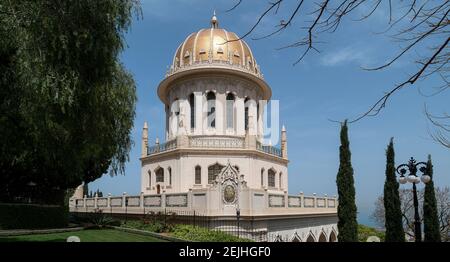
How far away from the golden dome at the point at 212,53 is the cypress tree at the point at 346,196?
16.2m

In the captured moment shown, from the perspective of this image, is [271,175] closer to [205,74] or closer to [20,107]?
[205,74]

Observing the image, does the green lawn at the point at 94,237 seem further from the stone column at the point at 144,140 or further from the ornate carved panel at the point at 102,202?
the stone column at the point at 144,140

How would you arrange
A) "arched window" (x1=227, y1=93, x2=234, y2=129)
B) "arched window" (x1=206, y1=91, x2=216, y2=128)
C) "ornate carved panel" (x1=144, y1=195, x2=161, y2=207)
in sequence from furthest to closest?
"arched window" (x1=227, y1=93, x2=234, y2=129) < "arched window" (x1=206, y1=91, x2=216, y2=128) < "ornate carved panel" (x1=144, y1=195, x2=161, y2=207)

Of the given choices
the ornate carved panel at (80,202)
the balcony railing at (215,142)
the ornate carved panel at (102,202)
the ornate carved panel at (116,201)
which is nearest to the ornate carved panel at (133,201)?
the ornate carved panel at (116,201)

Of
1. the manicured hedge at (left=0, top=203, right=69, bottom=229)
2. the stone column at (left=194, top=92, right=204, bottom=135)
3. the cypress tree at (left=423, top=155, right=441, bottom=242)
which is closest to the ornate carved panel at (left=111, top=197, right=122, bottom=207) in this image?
the manicured hedge at (left=0, top=203, right=69, bottom=229)

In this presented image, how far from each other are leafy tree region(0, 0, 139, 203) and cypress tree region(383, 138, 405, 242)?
15.4m

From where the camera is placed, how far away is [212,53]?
37281 millimetres

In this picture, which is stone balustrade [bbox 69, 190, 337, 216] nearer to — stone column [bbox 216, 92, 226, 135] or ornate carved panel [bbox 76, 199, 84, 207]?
ornate carved panel [bbox 76, 199, 84, 207]

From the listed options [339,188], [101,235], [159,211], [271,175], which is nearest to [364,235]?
[271,175]

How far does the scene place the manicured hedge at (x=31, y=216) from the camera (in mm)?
19391

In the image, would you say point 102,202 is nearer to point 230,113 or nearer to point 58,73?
point 230,113

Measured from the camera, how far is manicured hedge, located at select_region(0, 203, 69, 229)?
1939 centimetres

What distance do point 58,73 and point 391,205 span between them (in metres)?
18.0

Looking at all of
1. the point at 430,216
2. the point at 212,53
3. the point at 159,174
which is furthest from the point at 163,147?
the point at 430,216
